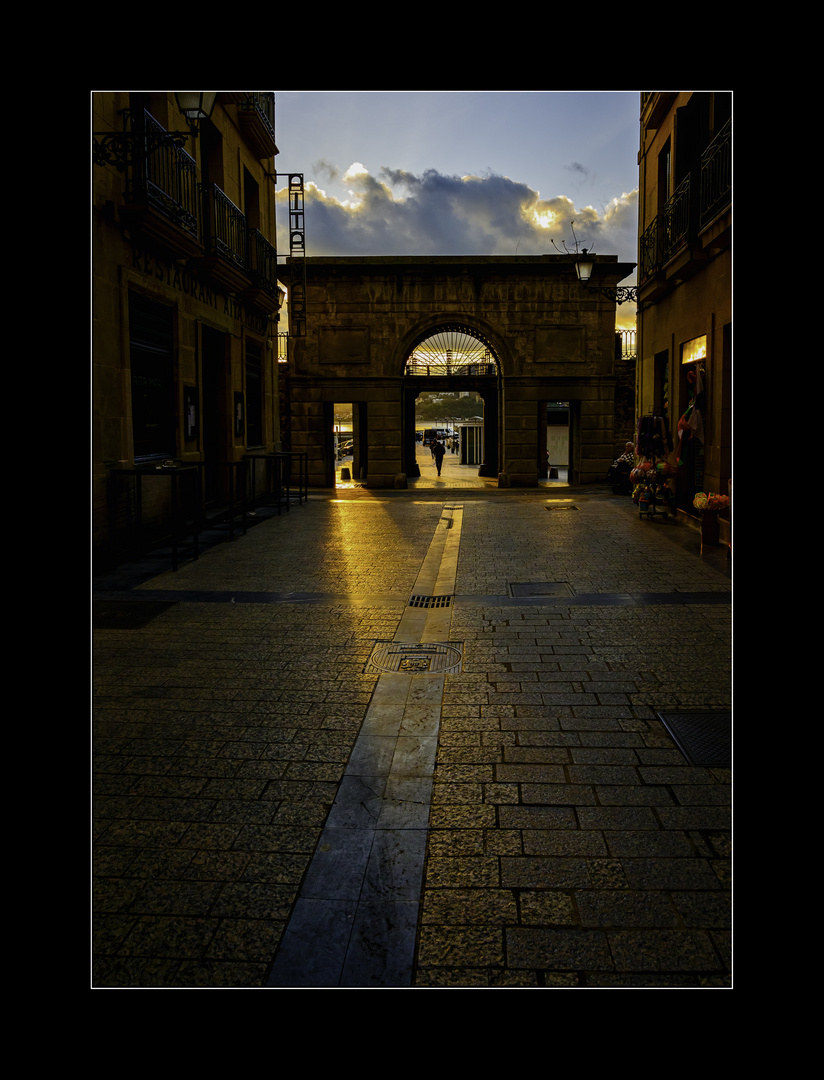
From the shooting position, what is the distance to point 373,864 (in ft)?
10.9

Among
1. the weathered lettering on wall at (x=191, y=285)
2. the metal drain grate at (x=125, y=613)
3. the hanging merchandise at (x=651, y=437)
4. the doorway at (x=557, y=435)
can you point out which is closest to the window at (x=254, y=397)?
the weathered lettering on wall at (x=191, y=285)

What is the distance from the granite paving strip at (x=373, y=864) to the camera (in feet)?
8.79

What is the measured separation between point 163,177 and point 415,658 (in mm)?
8861

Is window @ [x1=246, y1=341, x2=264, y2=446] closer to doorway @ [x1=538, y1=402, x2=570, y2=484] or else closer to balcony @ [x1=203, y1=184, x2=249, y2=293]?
balcony @ [x1=203, y1=184, x2=249, y2=293]

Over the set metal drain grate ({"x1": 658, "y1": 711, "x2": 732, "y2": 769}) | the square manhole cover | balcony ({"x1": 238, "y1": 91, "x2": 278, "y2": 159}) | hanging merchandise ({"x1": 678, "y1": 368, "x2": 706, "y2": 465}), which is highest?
balcony ({"x1": 238, "y1": 91, "x2": 278, "y2": 159})

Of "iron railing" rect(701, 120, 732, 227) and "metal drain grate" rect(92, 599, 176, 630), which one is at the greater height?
"iron railing" rect(701, 120, 732, 227)

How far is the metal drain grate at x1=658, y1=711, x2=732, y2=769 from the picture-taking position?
→ 13.8 feet

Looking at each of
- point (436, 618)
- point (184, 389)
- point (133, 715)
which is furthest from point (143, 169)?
point (133, 715)

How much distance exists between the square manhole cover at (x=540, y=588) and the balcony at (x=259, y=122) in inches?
447

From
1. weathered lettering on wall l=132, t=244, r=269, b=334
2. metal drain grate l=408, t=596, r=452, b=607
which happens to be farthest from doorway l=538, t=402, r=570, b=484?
metal drain grate l=408, t=596, r=452, b=607

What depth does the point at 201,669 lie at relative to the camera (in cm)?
599

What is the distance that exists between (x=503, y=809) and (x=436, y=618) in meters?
3.91

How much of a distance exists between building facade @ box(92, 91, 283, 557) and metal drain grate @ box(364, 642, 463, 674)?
4503 millimetres

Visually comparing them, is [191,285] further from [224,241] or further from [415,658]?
[415,658]
